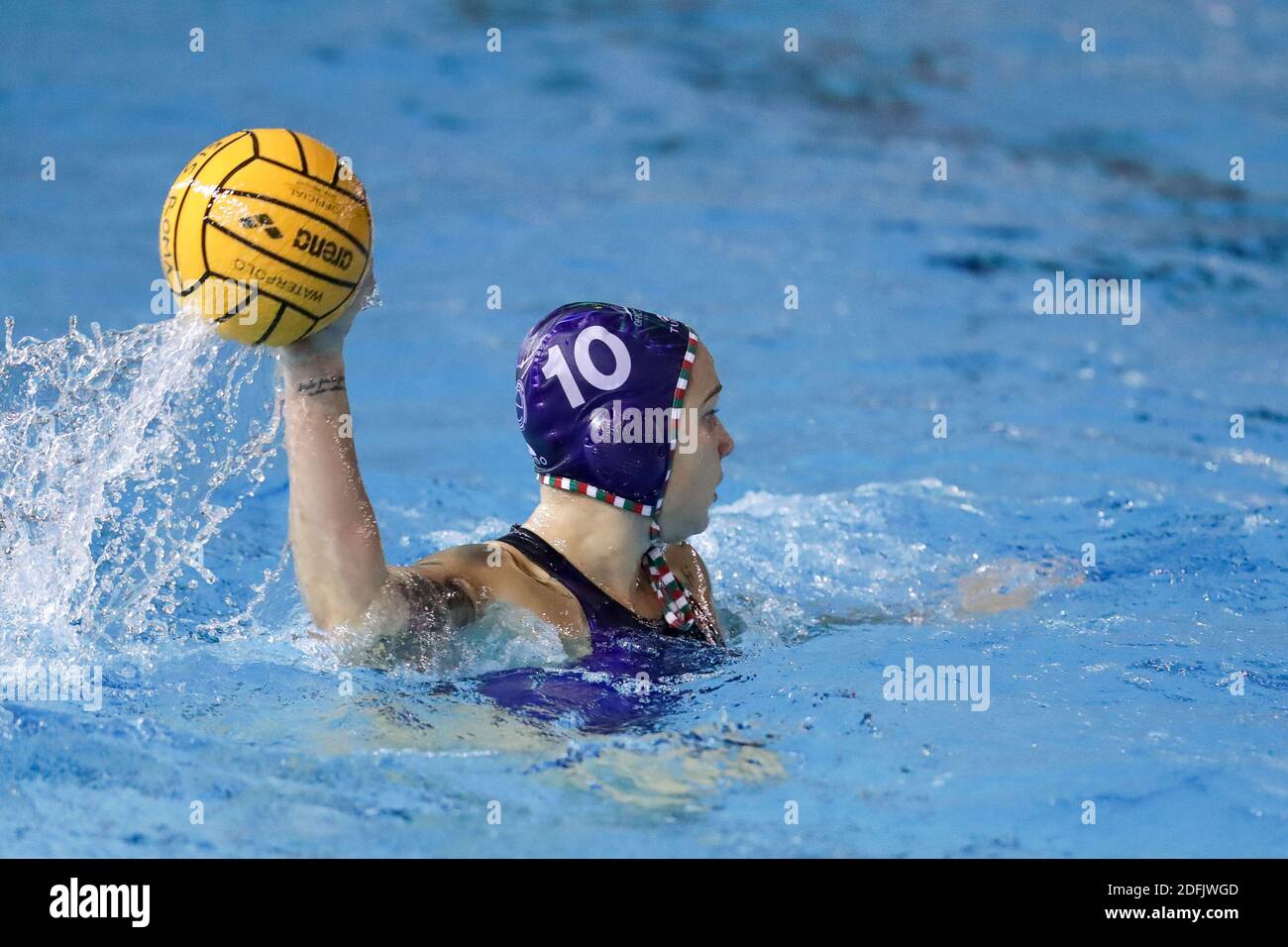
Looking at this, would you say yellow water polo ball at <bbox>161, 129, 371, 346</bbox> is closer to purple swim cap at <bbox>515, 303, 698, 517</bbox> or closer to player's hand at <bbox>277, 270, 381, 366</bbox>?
player's hand at <bbox>277, 270, 381, 366</bbox>

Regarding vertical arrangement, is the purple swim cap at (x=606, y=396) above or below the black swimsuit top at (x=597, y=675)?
above

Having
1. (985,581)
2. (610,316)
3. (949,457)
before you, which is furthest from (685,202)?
(610,316)

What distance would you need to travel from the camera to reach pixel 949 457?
21.1 ft

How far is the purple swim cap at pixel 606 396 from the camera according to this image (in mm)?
3428

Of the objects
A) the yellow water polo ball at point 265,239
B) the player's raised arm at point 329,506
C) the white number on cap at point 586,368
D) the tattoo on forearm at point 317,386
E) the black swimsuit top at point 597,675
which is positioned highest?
the yellow water polo ball at point 265,239

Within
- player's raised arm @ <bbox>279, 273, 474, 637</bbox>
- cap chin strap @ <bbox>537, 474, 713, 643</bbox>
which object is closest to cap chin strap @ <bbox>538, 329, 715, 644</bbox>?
cap chin strap @ <bbox>537, 474, 713, 643</bbox>

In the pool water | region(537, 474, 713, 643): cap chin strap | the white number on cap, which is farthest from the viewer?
region(537, 474, 713, 643): cap chin strap

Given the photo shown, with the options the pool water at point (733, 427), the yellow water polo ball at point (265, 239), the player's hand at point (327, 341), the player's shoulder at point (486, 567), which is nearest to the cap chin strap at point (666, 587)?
the pool water at point (733, 427)

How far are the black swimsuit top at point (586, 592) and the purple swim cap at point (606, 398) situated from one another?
0.53 feet

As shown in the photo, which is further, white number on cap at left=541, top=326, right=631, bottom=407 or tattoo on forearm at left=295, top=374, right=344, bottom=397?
white number on cap at left=541, top=326, right=631, bottom=407

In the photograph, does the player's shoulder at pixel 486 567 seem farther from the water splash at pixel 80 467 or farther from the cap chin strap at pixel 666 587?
the water splash at pixel 80 467

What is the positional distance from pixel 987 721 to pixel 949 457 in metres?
2.91

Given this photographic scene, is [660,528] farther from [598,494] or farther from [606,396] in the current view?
[606,396]

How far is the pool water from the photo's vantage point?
10.5 ft
